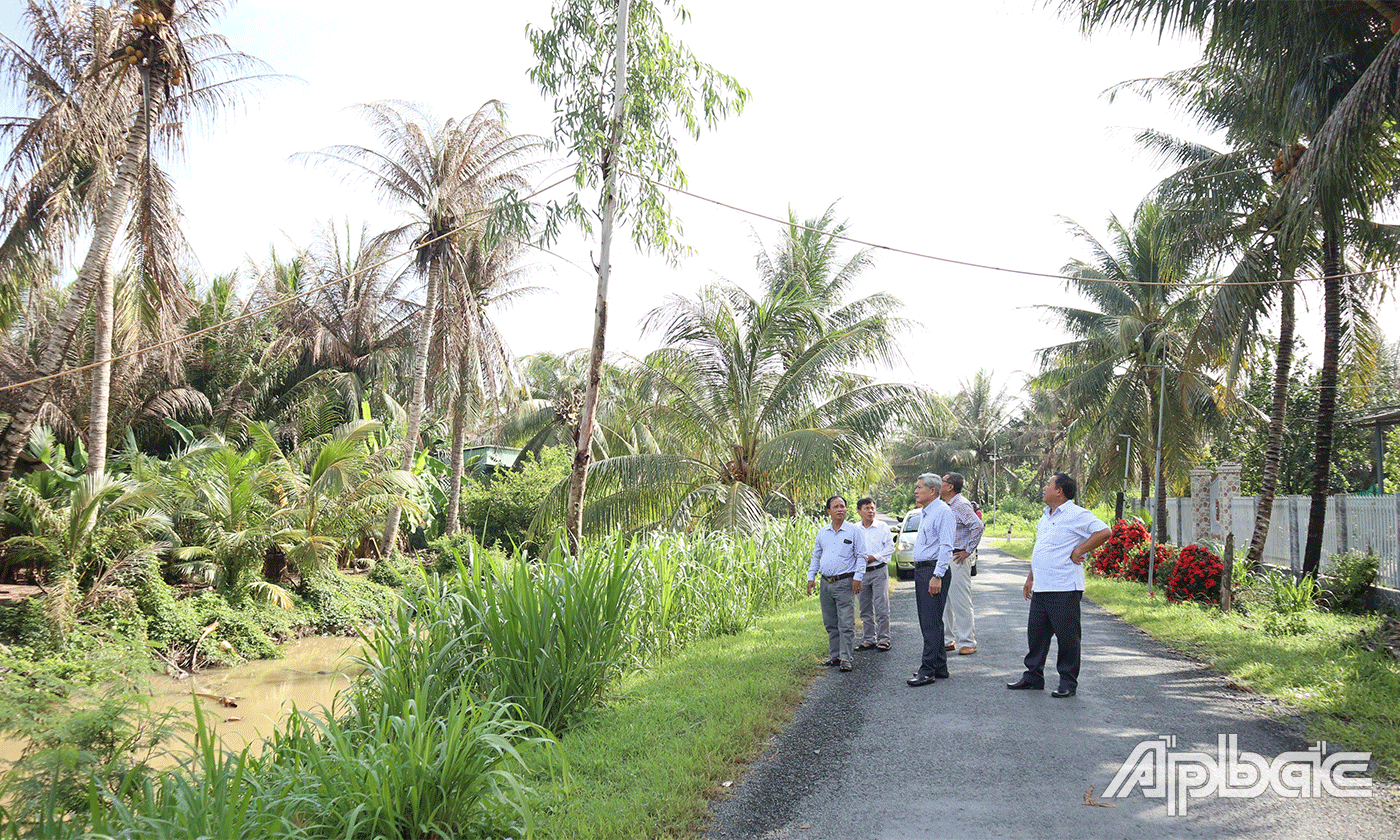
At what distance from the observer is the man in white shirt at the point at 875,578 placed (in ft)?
28.2

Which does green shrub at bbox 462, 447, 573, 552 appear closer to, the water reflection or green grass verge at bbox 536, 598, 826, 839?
the water reflection

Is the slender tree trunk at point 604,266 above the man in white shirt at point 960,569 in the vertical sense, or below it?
above

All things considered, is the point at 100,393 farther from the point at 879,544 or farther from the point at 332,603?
the point at 879,544

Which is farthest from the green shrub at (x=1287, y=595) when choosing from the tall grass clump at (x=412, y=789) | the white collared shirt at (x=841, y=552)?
the tall grass clump at (x=412, y=789)

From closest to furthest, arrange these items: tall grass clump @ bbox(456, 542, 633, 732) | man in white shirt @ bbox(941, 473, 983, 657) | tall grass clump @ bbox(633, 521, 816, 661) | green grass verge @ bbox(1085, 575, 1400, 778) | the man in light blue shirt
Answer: green grass verge @ bbox(1085, 575, 1400, 778) → tall grass clump @ bbox(456, 542, 633, 732) → the man in light blue shirt → man in white shirt @ bbox(941, 473, 983, 657) → tall grass clump @ bbox(633, 521, 816, 661)

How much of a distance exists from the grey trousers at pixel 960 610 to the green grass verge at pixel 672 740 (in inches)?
57.3

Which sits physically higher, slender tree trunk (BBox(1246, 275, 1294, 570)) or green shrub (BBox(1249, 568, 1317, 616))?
slender tree trunk (BBox(1246, 275, 1294, 570))

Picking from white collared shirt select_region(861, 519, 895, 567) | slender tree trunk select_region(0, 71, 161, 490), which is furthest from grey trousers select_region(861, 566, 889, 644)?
slender tree trunk select_region(0, 71, 161, 490)

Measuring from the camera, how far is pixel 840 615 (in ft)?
25.4

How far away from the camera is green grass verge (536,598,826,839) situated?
13.3 feet

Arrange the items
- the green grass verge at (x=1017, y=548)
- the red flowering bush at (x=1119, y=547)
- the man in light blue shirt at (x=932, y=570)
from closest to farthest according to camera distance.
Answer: the man in light blue shirt at (x=932, y=570)
the red flowering bush at (x=1119, y=547)
the green grass verge at (x=1017, y=548)

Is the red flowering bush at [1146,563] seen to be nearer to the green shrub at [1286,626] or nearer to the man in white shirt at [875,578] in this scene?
the green shrub at [1286,626]

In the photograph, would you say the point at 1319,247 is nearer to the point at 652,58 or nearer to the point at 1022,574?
the point at 1022,574

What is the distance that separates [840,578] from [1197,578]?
7.67 metres
